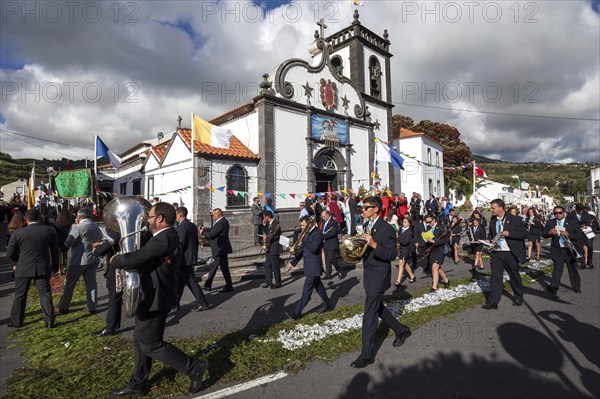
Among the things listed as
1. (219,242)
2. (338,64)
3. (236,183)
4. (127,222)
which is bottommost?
(219,242)

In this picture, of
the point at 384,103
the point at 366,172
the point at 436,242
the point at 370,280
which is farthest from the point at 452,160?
the point at 370,280

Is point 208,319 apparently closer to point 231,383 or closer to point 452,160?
point 231,383

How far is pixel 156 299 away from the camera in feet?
10.3

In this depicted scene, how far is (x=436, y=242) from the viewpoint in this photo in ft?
24.8

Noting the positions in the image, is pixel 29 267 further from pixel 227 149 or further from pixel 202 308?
pixel 227 149

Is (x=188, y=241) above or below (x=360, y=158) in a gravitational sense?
below

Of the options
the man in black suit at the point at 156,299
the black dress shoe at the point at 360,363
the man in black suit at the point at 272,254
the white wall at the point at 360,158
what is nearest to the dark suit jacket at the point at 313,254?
the man in black suit at the point at 272,254

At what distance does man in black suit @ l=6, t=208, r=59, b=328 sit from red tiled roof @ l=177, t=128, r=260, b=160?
8.76 m

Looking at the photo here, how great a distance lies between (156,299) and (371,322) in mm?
2482

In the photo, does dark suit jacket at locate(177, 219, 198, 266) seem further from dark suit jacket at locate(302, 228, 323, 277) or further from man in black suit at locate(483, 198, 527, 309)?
man in black suit at locate(483, 198, 527, 309)

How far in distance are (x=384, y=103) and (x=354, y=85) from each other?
11.7ft

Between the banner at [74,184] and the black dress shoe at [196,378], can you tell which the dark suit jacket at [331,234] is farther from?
the banner at [74,184]

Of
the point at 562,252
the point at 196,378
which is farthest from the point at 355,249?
the point at 562,252

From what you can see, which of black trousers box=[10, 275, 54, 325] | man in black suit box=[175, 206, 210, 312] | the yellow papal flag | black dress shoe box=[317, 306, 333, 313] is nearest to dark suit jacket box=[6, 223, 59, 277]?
black trousers box=[10, 275, 54, 325]
